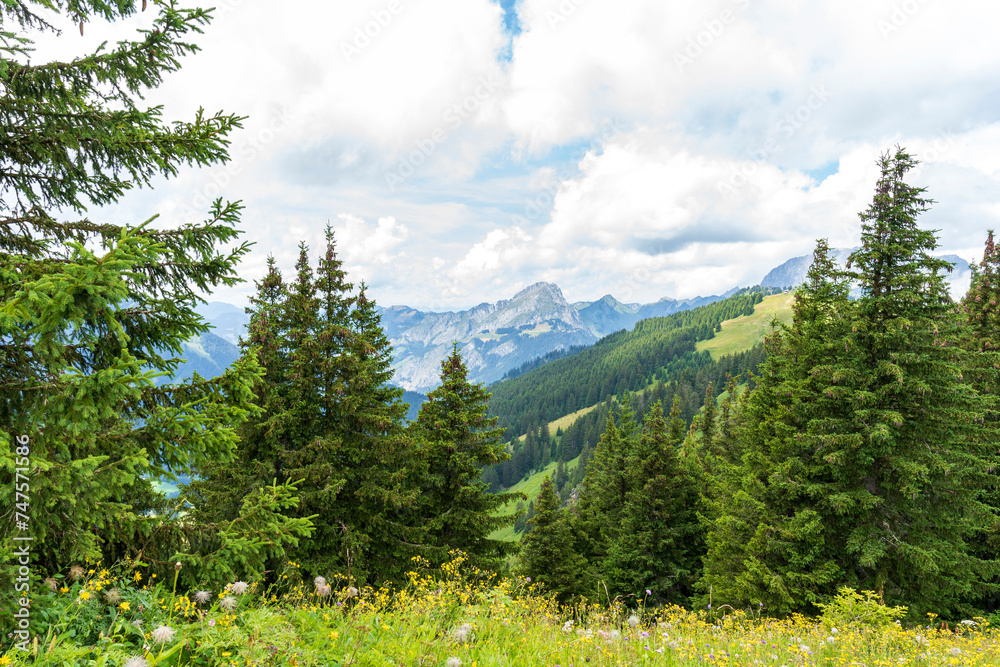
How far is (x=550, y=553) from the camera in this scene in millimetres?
25219

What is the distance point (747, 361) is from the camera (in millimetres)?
159000

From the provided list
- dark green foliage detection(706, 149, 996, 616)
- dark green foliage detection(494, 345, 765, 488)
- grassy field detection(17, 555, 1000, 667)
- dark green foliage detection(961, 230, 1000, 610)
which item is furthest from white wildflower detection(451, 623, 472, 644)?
dark green foliage detection(494, 345, 765, 488)

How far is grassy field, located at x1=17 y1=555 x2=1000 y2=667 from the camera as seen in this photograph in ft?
12.0

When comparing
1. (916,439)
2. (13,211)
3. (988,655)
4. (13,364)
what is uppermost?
(13,211)

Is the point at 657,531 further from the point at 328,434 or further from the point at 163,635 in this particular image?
the point at 163,635

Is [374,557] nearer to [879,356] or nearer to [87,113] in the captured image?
[87,113]

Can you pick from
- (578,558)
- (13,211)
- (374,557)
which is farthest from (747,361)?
(13,211)

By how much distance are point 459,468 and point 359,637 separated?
42.3 ft

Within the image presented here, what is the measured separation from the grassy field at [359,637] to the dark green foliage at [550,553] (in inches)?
770

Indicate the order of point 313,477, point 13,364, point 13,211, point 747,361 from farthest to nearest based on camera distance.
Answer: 1. point 747,361
2. point 313,477
3. point 13,211
4. point 13,364

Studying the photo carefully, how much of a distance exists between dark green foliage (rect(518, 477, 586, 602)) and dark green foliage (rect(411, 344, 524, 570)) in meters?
7.60

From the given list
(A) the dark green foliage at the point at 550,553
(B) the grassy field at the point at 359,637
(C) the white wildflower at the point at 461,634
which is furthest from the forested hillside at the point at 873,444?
(C) the white wildflower at the point at 461,634

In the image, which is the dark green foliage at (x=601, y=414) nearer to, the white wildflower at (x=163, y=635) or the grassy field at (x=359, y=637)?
the grassy field at (x=359, y=637)

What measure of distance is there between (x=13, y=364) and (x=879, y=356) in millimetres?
21147
